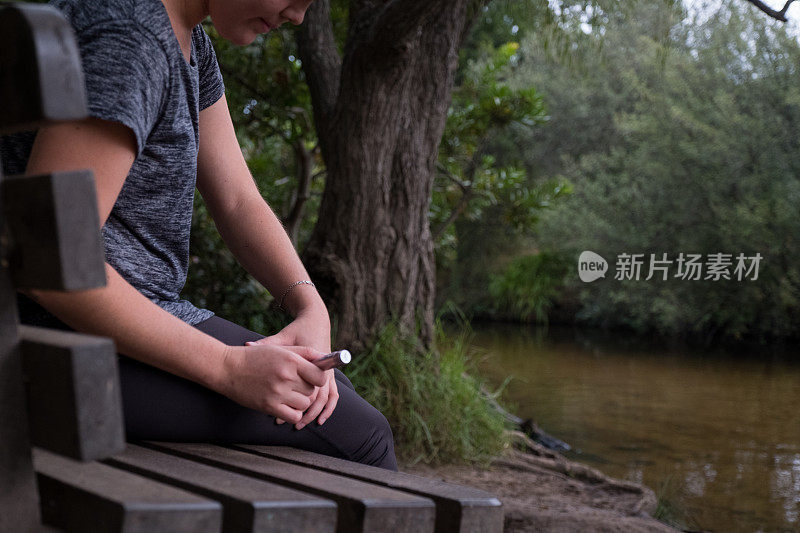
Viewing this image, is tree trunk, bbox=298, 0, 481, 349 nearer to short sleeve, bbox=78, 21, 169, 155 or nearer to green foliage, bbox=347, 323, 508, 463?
green foliage, bbox=347, 323, 508, 463

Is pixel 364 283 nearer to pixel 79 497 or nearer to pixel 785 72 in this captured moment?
pixel 79 497

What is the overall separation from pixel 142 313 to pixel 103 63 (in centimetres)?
25

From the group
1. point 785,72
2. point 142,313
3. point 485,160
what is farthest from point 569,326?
point 142,313

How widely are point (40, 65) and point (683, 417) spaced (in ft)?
Result: 18.4

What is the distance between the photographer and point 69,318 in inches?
34.3

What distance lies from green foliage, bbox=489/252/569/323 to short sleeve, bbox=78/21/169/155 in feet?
41.2

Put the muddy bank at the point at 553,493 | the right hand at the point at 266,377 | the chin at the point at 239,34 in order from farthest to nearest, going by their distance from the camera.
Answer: the muddy bank at the point at 553,493 → the chin at the point at 239,34 → the right hand at the point at 266,377

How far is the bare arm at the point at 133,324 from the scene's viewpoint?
83cm

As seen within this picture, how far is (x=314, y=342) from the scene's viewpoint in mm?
1166

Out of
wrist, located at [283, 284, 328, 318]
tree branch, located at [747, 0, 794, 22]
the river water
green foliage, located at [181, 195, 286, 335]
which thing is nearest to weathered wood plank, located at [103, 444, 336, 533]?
wrist, located at [283, 284, 328, 318]

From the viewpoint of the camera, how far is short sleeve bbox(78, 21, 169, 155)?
833mm

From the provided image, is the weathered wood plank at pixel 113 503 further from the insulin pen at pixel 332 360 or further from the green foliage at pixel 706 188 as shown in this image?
the green foliage at pixel 706 188

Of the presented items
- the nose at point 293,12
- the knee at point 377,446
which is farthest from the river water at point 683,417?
the nose at point 293,12

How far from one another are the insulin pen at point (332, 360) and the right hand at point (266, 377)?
0.01m
